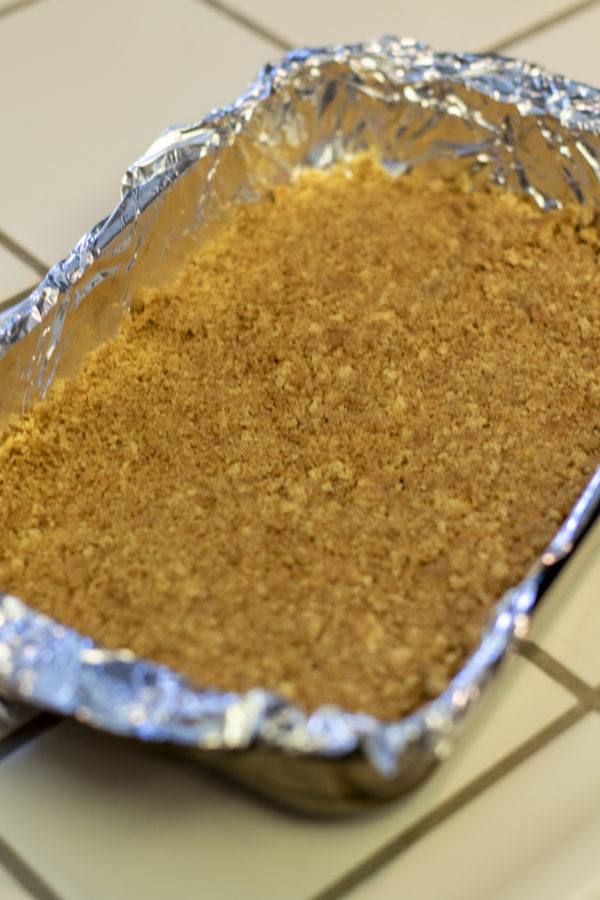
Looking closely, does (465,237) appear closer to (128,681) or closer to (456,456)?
(456,456)

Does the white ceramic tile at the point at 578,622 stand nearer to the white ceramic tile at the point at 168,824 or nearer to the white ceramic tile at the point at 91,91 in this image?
the white ceramic tile at the point at 168,824

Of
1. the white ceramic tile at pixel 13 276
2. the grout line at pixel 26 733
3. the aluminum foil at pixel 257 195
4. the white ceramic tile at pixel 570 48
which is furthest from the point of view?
the white ceramic tile at pixel 570 48

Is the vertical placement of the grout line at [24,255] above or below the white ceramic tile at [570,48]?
below

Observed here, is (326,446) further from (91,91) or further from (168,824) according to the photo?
(91,91)

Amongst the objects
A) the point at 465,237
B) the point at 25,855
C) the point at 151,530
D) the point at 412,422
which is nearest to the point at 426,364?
the point at 412,422

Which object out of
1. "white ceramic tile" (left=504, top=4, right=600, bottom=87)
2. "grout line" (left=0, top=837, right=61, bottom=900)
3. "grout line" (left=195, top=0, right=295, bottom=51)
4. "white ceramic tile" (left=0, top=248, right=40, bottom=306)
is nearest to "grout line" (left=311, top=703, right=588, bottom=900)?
"grout line" (left=0, top=837, right=61, bottom=900)

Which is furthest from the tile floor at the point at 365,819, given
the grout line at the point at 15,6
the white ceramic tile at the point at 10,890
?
the grout line at the point at 15,6
